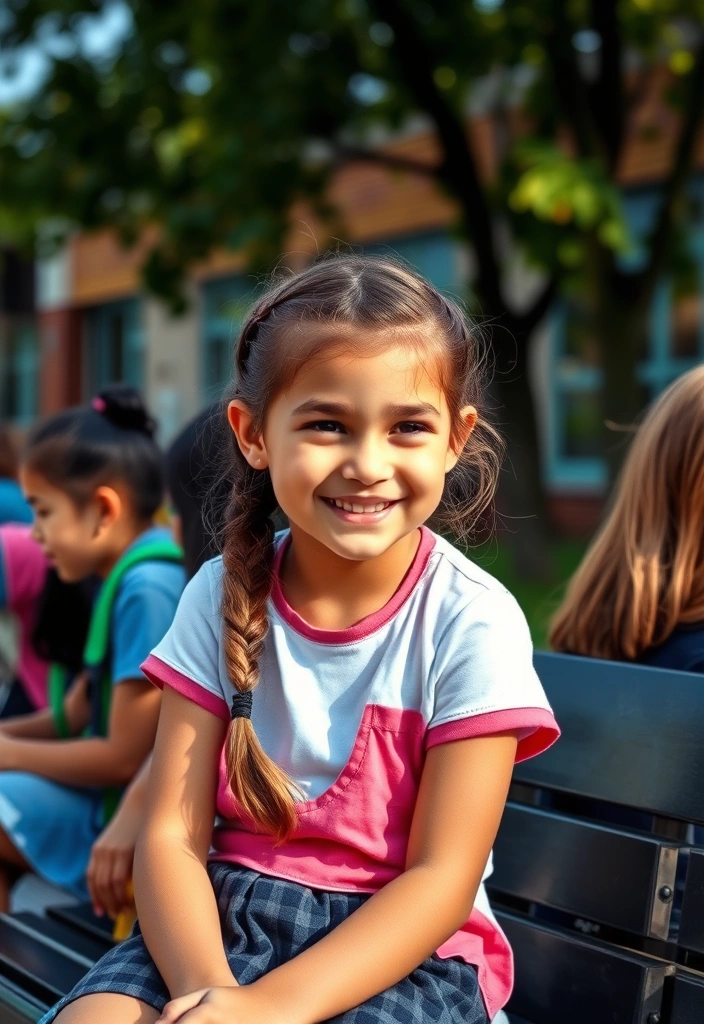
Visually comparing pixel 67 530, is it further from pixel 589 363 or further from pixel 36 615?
pixel 589 363

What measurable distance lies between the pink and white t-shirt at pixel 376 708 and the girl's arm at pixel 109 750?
2.46ft

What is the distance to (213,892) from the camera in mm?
1815

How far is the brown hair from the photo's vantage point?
179 cm

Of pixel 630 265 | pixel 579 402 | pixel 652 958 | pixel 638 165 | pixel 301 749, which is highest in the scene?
pixel 638 165

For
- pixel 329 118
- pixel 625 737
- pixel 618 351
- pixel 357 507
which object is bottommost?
pixel 625 737

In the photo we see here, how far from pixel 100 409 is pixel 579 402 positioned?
11.2m

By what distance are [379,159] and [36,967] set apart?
7.73 meters

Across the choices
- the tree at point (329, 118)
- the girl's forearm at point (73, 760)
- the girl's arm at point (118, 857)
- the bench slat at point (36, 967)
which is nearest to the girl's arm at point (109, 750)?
the girl's forearm at point (73, 760)

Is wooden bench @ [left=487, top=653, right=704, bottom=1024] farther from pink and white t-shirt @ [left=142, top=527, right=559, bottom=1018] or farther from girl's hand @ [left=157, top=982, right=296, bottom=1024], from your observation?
girl's hand @ [left=157, top=982, right=296, bottom=1024]

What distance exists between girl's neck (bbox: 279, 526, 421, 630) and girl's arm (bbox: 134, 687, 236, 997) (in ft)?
0.68

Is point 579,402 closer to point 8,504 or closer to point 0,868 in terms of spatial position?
point 8,504

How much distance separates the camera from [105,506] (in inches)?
115

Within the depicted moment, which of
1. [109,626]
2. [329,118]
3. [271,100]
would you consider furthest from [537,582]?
[109,626]

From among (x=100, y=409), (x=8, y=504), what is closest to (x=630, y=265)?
(x=8, y=504)
